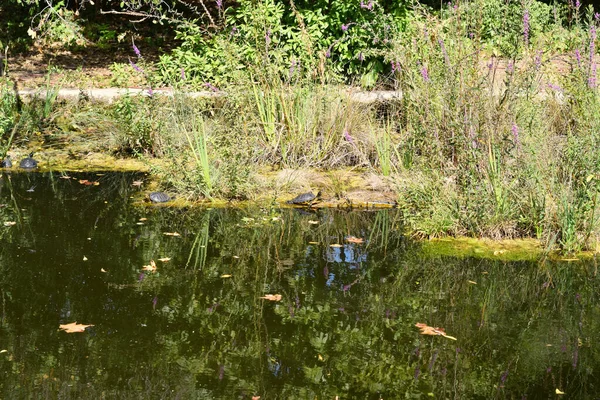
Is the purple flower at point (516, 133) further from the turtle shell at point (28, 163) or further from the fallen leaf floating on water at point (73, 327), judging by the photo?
the turtle shell at point (28, 163)

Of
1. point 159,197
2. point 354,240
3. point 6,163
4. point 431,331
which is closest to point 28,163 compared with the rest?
point 6,163

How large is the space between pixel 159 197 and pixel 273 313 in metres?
2.89

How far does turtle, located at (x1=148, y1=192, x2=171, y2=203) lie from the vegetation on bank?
0.15 metres

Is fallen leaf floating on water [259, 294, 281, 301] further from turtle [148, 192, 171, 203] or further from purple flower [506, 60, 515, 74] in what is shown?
purple flower [506, 60, 515, 74]

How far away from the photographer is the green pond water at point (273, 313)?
417cm

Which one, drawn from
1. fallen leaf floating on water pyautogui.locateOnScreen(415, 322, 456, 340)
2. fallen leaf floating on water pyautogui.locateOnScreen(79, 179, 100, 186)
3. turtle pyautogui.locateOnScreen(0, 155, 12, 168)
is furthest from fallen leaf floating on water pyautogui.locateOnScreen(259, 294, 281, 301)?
turtle pyautogui.locateOnScreen(0, 155, 12, 168)

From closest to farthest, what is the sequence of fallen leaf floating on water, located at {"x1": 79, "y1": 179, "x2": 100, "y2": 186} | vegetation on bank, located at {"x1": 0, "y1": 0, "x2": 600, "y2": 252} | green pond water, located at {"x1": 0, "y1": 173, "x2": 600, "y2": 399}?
1. green pond water, located at {"x1": 0, "y1": 173, "x2": 600, "y2": 399}
2. vegetation on bank, located at {"x1": 0, "y1": 0, "x2": 600, "y2": 252}
3. fallen leaf floating on water, located at {"x1": 79, "y1": 179, "x2": 100, "y2": 186}

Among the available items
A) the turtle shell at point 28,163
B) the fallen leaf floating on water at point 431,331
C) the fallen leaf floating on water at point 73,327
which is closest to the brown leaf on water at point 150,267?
the fallen leaf floating on water at point 73,327

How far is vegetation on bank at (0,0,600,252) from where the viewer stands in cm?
652

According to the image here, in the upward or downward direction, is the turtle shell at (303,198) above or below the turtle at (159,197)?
below

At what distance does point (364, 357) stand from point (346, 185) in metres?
3.80

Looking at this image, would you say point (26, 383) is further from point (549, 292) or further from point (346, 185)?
point (346, 185)

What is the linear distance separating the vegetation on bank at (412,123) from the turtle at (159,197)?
151 mm

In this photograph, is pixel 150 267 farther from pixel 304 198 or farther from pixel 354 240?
pixel 304 198
